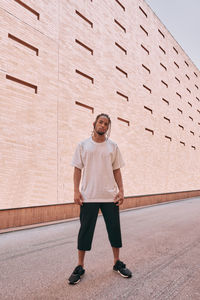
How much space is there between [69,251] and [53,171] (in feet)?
8.17

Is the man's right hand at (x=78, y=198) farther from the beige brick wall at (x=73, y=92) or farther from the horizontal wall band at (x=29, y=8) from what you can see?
the horizontal wall band at (x=29, y=8)

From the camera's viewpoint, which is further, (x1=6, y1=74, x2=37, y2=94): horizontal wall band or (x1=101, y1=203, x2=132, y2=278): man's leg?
(x1=6, y1=74, x2=37, y2=94): horizontal wall band

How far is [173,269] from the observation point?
2.08 meters

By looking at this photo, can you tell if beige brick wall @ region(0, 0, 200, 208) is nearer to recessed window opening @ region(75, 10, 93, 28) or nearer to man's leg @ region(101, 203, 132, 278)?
recessed window opening @ region(75, 10, 93, 28)

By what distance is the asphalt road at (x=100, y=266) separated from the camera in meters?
1.64

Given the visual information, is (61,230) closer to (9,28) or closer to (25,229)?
(25,229)

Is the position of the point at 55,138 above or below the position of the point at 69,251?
above

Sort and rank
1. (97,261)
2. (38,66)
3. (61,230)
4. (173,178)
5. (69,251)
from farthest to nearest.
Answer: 1. (173,178)
2. (38,66)
3. (61,230)
4. (69,251)
5. (97,261)

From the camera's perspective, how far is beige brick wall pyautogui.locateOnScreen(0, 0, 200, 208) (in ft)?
14.2

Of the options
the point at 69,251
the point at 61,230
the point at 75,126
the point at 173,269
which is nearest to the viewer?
the point at 173,269

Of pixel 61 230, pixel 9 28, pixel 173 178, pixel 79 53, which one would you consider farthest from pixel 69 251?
pixel 173 178

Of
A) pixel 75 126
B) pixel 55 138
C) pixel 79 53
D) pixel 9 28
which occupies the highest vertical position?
pixel 79 53

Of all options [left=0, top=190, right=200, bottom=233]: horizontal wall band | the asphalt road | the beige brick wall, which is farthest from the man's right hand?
the beige brick wall

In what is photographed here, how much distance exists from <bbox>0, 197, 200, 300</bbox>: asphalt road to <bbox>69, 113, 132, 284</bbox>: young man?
0.61ft
